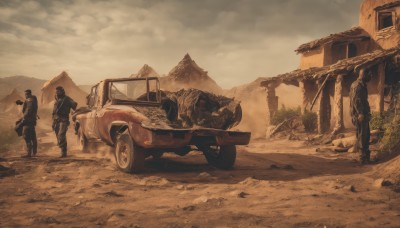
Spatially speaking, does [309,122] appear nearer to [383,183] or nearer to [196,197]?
[383,183]

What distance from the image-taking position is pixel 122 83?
6805mm

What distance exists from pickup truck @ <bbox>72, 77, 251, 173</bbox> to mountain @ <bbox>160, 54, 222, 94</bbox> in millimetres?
18777

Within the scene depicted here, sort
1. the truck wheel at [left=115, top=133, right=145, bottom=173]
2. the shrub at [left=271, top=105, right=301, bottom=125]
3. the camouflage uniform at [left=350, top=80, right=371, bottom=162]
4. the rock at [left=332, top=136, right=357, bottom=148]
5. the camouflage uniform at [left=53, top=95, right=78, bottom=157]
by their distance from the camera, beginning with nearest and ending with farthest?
the truck wheel at [left=115, top=133, right=145, bottom=173] < the camouflage uniform at [left=350, top=80, right=371, bottom=162] < the camouflage uniform at [left=53, top=95, right=78, bottom=157] < the rock at [left=332, top=136, right=357, bottom=148] < the shrub at [left=271, top=105, right=301, bottom=125]

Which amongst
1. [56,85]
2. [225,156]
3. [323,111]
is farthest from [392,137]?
[56,85]

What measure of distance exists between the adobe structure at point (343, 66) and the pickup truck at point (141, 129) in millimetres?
8551

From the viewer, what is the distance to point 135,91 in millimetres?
6723

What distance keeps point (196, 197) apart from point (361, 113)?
464 centimetres

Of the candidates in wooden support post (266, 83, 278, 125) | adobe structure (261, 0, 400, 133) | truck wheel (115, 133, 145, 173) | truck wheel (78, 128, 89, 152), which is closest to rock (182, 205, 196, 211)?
truck wheel (115, 133, 145, 173)

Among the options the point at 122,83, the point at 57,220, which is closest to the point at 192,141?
the point at 122,83

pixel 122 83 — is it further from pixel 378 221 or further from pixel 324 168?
pixel 378 221

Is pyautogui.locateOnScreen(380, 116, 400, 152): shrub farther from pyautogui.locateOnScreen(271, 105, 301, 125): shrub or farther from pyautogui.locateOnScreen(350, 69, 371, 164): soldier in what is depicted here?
pyautogui.locateOnScreen(271, 105, 301, 125): shrub

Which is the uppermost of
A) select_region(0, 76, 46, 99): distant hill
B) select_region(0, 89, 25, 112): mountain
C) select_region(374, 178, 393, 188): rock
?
select_region(0, 76, 46, 99): distant hill

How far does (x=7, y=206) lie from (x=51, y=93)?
2863 centimetres

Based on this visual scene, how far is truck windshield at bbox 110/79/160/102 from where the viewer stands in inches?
259
